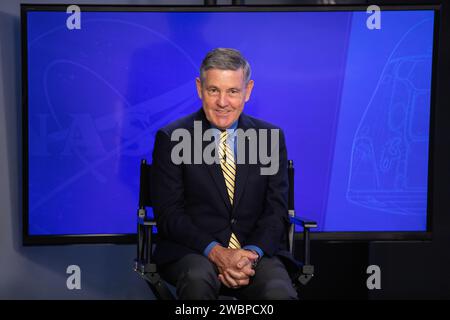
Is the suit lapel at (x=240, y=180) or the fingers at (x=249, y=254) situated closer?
the fingers at (x=249, y=254)

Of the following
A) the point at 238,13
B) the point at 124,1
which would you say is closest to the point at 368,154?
the point at 238,13

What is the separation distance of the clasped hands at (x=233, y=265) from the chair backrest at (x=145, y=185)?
20.9 inches

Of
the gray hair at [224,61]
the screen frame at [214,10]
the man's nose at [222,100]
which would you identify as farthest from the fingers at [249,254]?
the screen frame at [214,10]

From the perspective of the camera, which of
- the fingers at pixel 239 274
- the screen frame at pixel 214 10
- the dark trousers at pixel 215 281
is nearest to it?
the dark trousers at pixel 215 281

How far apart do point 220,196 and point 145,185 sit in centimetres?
42

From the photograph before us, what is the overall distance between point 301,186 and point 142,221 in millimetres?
1382

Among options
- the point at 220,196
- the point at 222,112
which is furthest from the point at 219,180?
the point at 222,112

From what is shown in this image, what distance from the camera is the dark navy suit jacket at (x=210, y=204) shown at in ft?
10.1

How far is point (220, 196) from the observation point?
314 centimetres

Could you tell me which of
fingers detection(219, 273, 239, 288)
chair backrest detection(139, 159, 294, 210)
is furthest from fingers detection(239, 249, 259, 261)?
chair backrest detection(139, 159, 294, 210)

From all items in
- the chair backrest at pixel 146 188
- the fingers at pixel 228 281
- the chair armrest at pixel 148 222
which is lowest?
the fingers at pixel 228 281

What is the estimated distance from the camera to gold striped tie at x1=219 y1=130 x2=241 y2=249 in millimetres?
3135

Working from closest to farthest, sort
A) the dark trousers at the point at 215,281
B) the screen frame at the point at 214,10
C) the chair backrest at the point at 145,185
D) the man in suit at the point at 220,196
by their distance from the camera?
1. the dark trousers at the point at 215,281
2. the man in suit at the point at 220,196
3. the chair backrest at the point at 145,185
4. the screen frame at the point at 214,10

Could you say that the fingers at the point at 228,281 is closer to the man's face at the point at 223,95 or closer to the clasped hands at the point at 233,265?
the clasped hands at the point at 233,265
